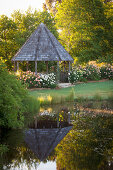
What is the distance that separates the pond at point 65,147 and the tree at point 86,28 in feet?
78.1

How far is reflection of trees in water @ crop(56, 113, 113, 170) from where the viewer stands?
6891 mm

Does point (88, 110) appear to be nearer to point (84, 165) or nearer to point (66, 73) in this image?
point (84, 165)

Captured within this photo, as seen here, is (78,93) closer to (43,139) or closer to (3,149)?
(43,139)

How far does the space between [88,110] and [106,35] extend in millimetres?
22889

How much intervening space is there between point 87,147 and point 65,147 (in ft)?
1.96

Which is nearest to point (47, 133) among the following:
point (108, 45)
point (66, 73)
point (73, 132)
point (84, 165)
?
point (73, 132)

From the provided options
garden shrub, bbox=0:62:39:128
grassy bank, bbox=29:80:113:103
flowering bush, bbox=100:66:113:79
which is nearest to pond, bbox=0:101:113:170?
garden shrub, bbox=0:62:39:128

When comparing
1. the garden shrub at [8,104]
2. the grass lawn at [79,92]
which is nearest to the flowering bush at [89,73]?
the grass lawn at [79,92]

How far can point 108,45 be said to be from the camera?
1430 inches

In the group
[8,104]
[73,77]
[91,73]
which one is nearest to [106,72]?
[91,73]

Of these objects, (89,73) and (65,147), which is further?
(89,73)

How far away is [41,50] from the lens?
88.1 ft

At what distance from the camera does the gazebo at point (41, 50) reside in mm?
26203

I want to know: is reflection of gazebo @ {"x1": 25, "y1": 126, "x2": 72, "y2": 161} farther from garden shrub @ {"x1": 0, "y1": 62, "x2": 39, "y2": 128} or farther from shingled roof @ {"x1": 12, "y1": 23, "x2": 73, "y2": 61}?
shingled roof @ {"x1": 12, "y1": 23, "x2": 73, "y2": 61}
